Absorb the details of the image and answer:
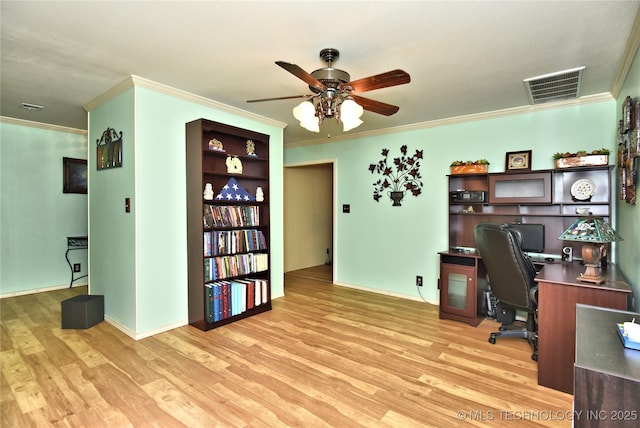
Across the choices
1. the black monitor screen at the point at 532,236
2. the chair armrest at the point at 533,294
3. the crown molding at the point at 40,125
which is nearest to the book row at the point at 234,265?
the chair armrest at the point at 533,294

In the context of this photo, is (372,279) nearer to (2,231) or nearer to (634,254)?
(634,254)

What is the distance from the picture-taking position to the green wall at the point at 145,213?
116 inches

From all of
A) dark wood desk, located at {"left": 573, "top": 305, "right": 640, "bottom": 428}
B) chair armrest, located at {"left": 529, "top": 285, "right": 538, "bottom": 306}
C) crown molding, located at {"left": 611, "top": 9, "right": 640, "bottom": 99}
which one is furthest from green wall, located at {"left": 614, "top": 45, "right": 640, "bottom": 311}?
dark wood desk, located at {"left": 573, "top": 305, "right": 640, "bottom": 428}

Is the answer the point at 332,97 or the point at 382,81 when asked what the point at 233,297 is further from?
the point at 382,81

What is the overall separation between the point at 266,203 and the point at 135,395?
7.53ft

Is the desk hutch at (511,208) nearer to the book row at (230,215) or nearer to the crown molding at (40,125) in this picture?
the book row at (230,215)

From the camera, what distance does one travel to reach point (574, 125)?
10.7 ft

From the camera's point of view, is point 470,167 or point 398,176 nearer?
point 470,167

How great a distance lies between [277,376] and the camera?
2314 millimetres

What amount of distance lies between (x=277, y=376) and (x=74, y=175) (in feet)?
14.8

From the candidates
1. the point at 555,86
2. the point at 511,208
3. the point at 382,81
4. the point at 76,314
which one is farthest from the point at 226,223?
the point at 555,86

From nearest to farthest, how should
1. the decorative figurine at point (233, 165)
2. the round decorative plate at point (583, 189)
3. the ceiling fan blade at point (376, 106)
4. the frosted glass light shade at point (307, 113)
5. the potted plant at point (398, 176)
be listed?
the frosted glass light shade at point (307, 113) → the ceiling fan blade at point (376, 106) → the round decorative plate at point (583, 189) → the decorative figurine at point (233, 165) → the potted plant at point (398, 176)

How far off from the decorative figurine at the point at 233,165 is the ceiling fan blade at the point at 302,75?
1.70 m

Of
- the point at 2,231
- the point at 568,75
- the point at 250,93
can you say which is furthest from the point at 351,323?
the point at 2,231
